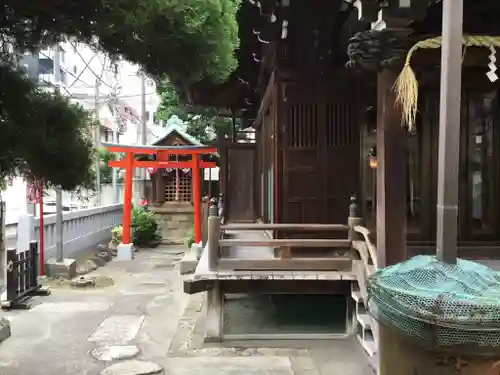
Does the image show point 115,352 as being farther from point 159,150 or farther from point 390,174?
point 159,150

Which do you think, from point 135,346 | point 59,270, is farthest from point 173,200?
point 135,346

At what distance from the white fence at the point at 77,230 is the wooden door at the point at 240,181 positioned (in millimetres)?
4596

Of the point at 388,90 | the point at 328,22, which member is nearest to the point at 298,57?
the point at 328,22

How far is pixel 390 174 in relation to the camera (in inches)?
206

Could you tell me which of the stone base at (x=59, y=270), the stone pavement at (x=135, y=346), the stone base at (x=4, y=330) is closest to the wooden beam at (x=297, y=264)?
the stone pavement at (x=135, y=346)

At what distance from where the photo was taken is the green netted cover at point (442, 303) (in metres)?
2.52

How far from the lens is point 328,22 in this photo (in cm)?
785

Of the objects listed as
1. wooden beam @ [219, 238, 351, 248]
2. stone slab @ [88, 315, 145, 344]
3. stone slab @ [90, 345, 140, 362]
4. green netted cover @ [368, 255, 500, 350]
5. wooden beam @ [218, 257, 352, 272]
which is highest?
green netted cover @ [368, 255, 500, 350]

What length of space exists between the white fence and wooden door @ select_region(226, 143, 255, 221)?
181 inches

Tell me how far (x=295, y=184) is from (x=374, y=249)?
93.6 inches

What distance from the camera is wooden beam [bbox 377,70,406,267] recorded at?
5.18m

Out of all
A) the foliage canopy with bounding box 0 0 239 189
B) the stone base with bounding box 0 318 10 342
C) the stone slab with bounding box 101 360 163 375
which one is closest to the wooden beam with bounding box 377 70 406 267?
the foliage canopy with bounding box 0 0 239 189

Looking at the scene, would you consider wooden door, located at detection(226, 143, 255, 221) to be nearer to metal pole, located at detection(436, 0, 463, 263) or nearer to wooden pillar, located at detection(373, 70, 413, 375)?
wooden pillar, located at detection(373, 70, 413, 375)

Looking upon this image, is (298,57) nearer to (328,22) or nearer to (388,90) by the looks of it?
(328,22)
